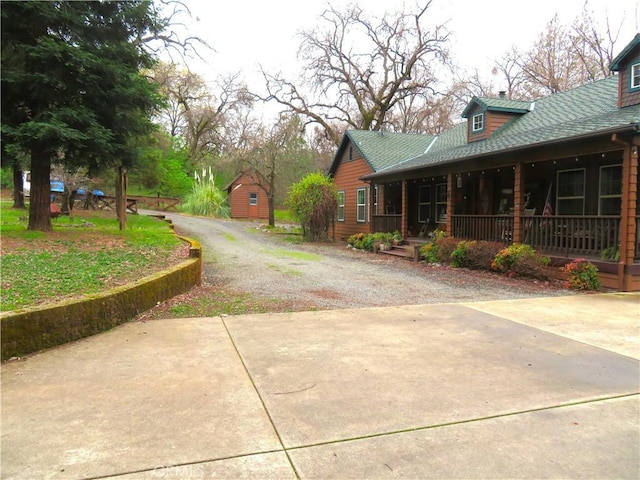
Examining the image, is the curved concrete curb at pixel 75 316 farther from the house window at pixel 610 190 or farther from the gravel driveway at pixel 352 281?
the house window at pixel 610 190

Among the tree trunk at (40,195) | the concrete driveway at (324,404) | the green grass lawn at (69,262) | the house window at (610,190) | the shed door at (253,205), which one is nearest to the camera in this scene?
the concrete driveway at (324,404)

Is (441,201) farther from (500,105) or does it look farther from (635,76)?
(635,76)

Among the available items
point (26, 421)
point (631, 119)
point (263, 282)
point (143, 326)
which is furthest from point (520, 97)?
point (26, 421)

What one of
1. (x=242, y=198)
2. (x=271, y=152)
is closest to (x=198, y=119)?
(x=242, y=198)

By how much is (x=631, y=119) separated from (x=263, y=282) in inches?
315

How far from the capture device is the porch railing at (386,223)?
17172 millimetres

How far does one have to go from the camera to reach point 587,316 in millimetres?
6586

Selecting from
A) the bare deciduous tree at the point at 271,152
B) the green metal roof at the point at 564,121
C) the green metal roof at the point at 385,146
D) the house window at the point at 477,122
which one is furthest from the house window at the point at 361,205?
the bare deciduous tree at the point at 271,152

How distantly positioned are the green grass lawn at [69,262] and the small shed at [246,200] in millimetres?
25259

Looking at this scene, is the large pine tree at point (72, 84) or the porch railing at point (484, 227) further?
the porch railing at point (484, 227)

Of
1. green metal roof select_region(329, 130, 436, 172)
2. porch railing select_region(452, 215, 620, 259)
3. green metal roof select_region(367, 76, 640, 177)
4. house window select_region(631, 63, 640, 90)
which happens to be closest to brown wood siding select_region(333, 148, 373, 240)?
green metal roof select_region(329, 130, 436, 172)

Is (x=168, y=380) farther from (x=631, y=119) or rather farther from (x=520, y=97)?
(x=520, y=97)

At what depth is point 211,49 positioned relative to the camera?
58.5 ft

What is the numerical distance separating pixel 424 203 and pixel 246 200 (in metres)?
22.9
